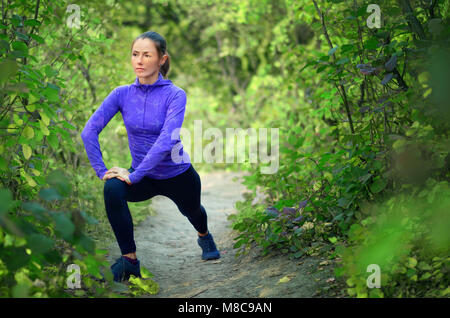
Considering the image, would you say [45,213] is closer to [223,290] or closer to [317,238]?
[223,290]

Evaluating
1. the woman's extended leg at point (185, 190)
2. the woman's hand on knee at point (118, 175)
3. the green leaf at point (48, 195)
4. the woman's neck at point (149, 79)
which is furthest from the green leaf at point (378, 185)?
the green leaf at point (48, 195)

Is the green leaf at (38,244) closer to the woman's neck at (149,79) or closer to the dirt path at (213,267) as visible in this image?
the dirt path at (213,267)

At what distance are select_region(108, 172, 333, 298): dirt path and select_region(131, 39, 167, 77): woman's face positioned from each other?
1493 mm

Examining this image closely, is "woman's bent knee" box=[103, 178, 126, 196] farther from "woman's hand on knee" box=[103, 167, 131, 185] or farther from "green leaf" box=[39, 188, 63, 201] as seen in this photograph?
"green leaf" box=[39, 188, 63, 201]

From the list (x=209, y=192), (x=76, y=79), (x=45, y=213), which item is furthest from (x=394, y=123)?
(x=209, y=192)

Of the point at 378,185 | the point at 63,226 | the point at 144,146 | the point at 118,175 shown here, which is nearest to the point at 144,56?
the point at 144,146

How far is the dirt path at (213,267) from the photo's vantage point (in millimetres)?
2922

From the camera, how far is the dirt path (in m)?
2.92

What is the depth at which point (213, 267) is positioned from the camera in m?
3.79

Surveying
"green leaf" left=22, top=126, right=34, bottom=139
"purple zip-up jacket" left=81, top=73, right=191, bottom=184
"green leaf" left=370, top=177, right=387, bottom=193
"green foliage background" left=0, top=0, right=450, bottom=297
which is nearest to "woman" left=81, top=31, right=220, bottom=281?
"purple zip-up jacket" left=81, top=73, right=191, bottom=184

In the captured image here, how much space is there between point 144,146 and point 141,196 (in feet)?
1.17

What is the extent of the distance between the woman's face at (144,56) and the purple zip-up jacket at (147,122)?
108 millimetres

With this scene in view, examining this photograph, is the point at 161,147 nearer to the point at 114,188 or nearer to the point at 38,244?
the point at 114,188
